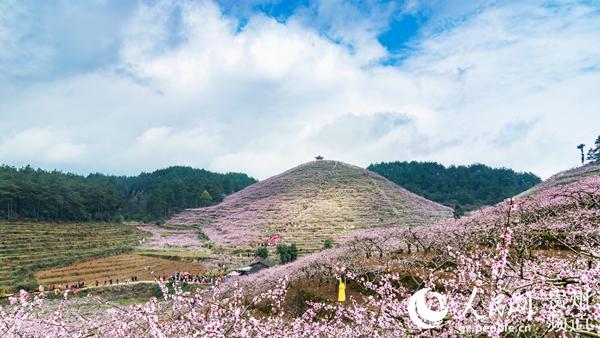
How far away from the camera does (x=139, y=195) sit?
350 feet

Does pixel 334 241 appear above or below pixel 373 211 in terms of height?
below

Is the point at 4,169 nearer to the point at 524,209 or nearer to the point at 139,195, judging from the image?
the point at 139,195

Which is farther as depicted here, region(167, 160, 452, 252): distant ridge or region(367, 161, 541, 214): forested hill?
region(367, 161, 541, 214): forested hill

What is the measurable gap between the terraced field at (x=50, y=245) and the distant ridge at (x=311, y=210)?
1303 cm

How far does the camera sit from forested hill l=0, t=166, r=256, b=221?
224 ft

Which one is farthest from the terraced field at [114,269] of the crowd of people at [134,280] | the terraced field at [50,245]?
the terraced field at [50,245]

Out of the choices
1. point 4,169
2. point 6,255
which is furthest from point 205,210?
point 4,169

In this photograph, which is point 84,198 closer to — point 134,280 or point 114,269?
point 114,269

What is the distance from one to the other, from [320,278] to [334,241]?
84.0ft

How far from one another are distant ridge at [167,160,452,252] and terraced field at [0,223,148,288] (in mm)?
13032

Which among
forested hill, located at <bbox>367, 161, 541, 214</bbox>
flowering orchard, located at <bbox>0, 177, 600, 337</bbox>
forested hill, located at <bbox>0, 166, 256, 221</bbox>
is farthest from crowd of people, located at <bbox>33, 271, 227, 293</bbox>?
forested hill, located at <bbox>367, 161, 541, 214</bbox>

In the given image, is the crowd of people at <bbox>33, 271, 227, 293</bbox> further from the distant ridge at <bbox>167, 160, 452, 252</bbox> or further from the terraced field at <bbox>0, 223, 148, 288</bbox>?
the distant ridge at <bbox>167, 160, 452, 252</bbox>

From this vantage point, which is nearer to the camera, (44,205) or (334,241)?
(334,241)

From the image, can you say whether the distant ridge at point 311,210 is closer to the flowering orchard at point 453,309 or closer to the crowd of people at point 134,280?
the crowd of people at point 134,280
